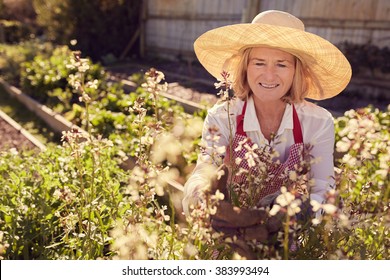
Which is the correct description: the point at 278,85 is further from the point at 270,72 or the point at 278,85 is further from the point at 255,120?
the point at 255,120

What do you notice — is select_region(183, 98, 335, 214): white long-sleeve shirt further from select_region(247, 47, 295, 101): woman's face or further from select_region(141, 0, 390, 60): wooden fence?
select_region(141, 0, 390, 60): wooden fence

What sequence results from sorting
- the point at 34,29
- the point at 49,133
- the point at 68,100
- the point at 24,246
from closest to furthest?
1. the point at 24,246
2. the point at 49,133
3. the point at 68,100
4. the point at 34,29

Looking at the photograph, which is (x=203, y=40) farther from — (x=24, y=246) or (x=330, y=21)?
(x=330, y=21)

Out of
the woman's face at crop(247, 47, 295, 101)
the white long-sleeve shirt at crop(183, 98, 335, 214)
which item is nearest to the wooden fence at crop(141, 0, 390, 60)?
the white long-sleeve shirt at crop(183, 98, 335, 214)

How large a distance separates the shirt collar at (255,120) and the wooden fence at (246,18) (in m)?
6.44

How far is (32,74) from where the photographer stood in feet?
28.5

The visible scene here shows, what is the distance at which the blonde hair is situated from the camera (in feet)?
9.07

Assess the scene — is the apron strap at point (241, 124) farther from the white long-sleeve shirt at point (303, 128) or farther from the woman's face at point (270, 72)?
the woman's face at point (270, 72)

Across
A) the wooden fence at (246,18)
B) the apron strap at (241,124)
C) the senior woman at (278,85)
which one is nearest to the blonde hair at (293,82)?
the senior woman at (278,85)

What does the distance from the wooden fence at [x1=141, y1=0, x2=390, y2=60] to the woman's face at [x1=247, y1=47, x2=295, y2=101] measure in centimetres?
649

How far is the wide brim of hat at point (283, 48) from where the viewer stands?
8.13 ft

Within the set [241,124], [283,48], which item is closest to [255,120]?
[241,124]
